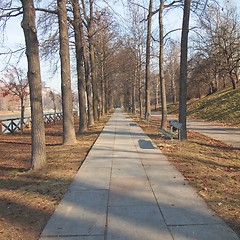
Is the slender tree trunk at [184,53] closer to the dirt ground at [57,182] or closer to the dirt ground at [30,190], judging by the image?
the dirt ground at [57,182]

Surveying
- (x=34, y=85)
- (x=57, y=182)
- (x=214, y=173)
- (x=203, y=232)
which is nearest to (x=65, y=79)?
(x=34, y=85)

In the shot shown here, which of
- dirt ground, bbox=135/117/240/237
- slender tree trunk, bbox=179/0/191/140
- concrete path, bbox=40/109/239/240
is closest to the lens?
concrete path, bbox=40/109/239/240

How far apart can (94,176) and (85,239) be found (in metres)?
3.05

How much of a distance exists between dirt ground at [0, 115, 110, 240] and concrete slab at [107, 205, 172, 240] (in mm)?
984

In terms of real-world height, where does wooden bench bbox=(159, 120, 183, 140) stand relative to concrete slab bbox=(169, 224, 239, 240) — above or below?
above

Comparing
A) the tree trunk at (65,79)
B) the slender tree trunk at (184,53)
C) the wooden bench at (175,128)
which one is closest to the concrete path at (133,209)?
the wooden bench at (175,128)

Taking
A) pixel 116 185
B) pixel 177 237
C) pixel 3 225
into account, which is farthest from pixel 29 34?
pixel 177 237

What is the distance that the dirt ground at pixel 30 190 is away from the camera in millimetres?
4062

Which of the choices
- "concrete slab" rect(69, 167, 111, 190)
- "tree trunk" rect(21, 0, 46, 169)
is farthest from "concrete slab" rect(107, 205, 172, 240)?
"tree trunk" rect(21, 0, 46, 169)

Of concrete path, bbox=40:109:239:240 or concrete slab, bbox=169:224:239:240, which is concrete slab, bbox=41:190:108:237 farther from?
concrete slab, bbox=169:224:239:240

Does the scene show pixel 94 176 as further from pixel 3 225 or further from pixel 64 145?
pixel 64 145

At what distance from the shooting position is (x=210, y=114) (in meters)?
31.7

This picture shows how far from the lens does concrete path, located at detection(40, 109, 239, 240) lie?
12.2 ft

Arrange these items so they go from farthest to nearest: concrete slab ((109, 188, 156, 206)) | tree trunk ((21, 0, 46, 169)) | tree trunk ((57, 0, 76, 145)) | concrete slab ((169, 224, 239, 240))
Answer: tree trunk ((57, 0, 76, 145)) → tree trunk ((21, 0, 46, 169)) → concrete slab ((109, 188, 156, 206)) → concrete slab ((169, 224, 239, 240))
